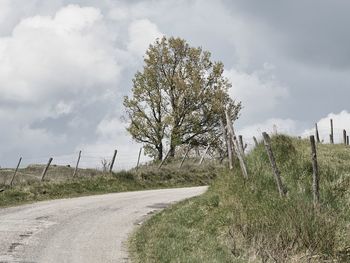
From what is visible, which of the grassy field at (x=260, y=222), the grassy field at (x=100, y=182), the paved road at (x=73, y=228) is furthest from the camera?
the grassy field at (x=100, y=182)

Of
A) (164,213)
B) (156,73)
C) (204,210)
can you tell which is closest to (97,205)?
(164,213)

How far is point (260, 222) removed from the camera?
12688 millimetres

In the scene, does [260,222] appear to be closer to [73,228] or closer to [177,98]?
[73,228]

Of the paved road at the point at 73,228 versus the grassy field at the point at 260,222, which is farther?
the paved road at the point at 73,228

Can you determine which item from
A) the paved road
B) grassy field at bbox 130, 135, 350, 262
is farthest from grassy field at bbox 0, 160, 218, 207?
grassy field at bbox 130, 135, 350, 262

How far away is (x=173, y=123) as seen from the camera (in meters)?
46.4

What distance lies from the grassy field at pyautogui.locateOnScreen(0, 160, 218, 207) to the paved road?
232 cm

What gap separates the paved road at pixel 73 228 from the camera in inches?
471

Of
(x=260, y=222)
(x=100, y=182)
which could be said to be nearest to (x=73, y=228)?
(x=260, y=222)

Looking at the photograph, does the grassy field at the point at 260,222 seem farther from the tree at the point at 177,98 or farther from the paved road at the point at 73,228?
the tree at the point at 177,98

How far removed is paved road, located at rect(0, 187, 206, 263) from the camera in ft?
39.3

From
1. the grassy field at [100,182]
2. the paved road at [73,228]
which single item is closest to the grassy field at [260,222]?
the paved road at [73,228]

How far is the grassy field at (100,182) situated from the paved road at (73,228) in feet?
7.60

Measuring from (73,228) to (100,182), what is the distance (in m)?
13.6
